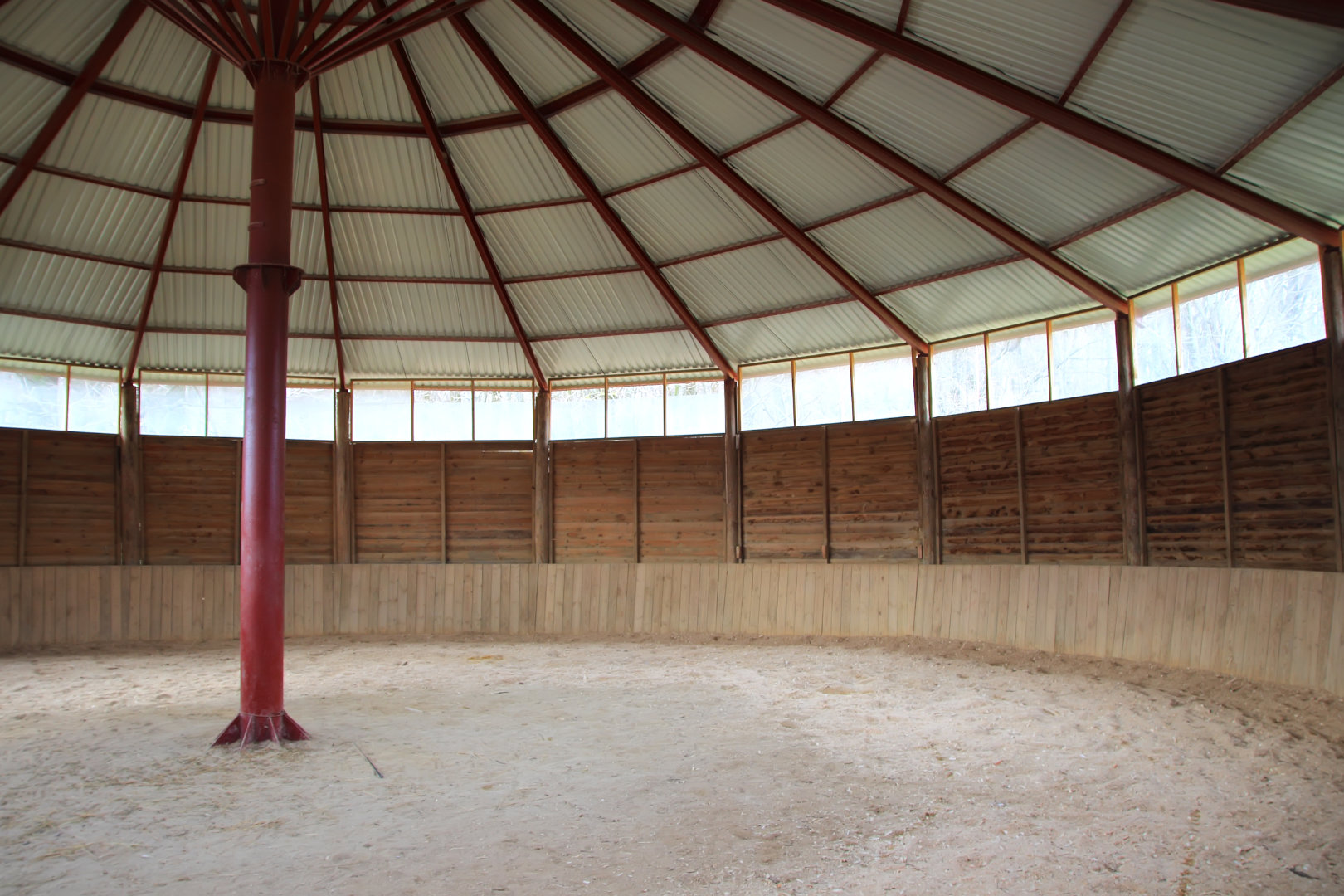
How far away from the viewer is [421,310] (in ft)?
70.9

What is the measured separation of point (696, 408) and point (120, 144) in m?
13.0

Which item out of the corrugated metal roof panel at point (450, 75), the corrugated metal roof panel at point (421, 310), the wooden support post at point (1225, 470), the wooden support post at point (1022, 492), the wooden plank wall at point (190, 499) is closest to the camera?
the wooden support post at point (1225, 470)

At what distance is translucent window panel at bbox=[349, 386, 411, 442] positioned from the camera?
23094 mm

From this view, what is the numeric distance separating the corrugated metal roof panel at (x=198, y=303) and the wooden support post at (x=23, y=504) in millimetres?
3796

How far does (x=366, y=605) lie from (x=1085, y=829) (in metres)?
18.2

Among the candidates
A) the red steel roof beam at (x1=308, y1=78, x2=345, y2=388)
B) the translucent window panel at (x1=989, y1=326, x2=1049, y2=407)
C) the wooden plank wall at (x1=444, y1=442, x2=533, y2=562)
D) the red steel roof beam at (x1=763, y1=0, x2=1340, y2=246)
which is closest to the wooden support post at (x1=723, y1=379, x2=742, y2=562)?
the wooden plank wall at (x1=444, y1=442, x2=533, y2=562)

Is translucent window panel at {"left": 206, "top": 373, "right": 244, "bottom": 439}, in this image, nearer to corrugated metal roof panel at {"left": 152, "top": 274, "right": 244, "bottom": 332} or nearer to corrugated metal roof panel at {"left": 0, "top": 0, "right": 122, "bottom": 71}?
corrugated metal roof panel at {"left": 152, "top": 274, "right": 244, "bottom": 332}

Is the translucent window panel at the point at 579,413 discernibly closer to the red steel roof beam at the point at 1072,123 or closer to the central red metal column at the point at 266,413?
the central red metal column at the point at 266,413

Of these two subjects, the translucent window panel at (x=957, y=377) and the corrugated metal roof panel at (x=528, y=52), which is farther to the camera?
the translucent window panel at (x=957, y=377)

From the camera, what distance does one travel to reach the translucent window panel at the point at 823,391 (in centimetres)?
2091

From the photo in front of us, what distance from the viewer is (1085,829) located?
7.56m

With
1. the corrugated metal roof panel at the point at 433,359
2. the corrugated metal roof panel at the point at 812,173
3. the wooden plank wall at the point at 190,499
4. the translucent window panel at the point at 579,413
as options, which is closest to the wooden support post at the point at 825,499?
Result: the corrugated metal roof panel at the point at 812,173

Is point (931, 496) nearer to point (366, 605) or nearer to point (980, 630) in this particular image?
point (980, 630)

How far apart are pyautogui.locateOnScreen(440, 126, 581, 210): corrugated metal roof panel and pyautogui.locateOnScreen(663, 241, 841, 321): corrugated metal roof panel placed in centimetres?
333
